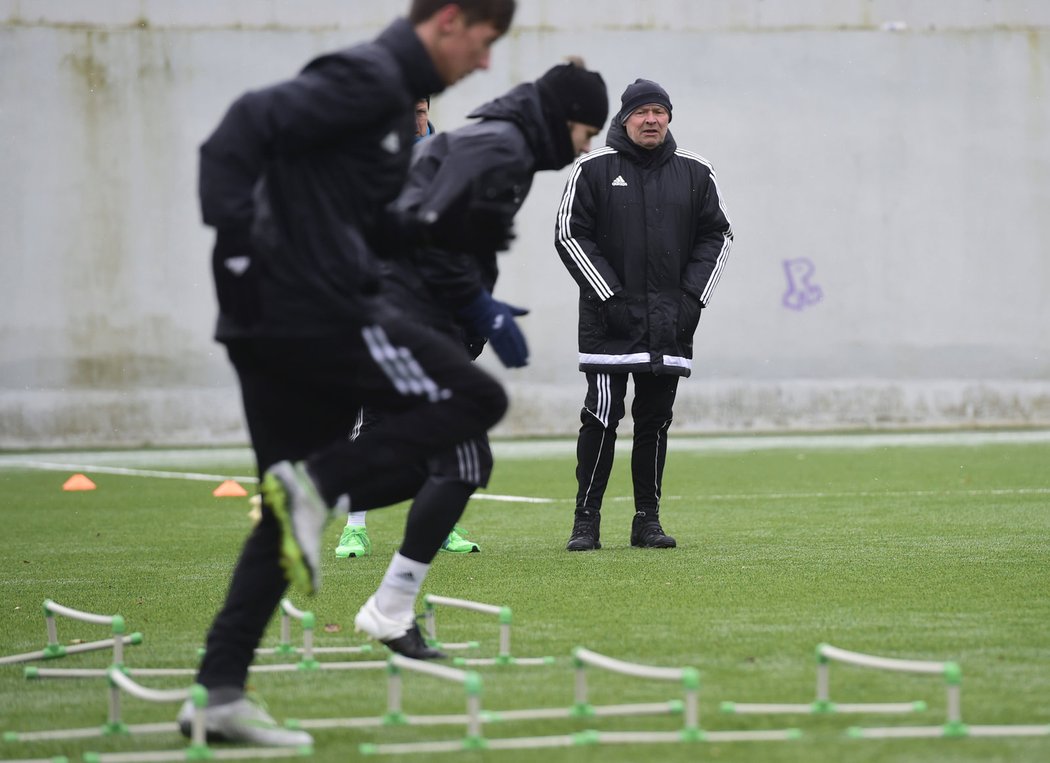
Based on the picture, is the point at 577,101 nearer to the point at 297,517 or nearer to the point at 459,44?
the point at 459,44

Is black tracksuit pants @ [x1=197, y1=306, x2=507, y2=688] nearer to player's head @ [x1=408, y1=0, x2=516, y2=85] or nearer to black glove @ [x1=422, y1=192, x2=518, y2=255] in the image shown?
black glove @ [x1=422, y1=192, x2=518, y2=255]

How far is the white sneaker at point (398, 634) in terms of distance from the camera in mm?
4445

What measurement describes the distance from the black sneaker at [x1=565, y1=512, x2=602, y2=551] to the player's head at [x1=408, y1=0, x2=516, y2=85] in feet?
13.0

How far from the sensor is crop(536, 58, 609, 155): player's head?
4.66m

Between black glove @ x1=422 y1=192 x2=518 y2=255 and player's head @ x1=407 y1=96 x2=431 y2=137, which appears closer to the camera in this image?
black glove @ x1=422 y1=192 x2=518 y2=255

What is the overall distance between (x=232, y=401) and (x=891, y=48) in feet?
28.0

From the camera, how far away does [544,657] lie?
4395mm

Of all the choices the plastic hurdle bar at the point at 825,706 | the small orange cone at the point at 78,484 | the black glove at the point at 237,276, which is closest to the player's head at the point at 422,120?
the black glove at the point at 237,276

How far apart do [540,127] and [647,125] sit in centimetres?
297

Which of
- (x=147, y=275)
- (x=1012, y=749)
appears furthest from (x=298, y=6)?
(x=1012, y=749)

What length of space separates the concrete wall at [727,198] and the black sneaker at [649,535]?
10536 millimetres

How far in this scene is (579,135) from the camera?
466 cm

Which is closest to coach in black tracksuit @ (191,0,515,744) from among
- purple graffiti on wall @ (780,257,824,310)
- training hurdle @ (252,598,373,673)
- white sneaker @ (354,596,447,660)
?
training hurdle @ (252,598,373,673)

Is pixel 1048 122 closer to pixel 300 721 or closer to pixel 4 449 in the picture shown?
pixel 4 449
